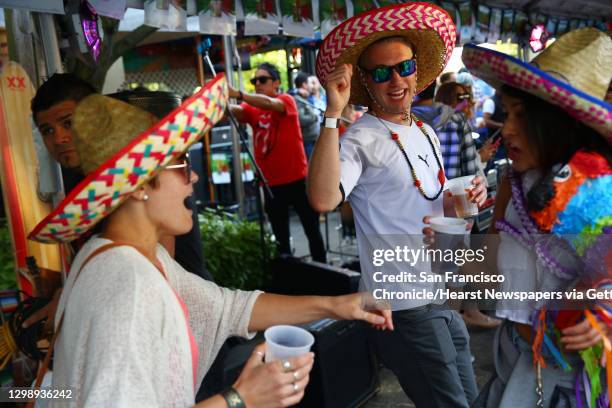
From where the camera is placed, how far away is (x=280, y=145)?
4.86m

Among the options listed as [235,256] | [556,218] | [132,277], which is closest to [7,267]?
[235,256]

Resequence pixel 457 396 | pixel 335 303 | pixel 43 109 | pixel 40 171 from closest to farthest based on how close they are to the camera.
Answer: pixel 335 303 → pixel 457 396 → pixel 43 109 → pixel 40 171

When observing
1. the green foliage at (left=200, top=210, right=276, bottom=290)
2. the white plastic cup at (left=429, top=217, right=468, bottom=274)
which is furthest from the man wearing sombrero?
the green foliage at (left=200, top=210, right=276, bottom=290)

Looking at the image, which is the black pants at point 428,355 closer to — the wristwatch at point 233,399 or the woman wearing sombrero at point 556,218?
the woman wearing sombrero at point 556,218

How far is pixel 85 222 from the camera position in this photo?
116cm

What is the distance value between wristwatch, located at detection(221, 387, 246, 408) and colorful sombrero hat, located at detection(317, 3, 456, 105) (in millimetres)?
1458

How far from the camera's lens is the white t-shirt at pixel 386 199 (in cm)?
→ 194

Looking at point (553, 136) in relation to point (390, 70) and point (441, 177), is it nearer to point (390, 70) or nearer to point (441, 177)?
point (441, 177)

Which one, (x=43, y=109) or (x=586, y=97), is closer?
(x=586, y=97)

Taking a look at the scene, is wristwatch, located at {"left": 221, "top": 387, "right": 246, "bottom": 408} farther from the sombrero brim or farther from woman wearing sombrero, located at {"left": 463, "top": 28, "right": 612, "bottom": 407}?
the sombrero brim

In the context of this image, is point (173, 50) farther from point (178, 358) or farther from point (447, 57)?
point (178, 358)

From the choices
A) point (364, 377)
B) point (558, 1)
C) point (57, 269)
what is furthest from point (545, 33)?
point (57, 269)

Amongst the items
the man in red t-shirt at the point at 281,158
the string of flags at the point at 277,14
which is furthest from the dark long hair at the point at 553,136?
the man in red t-shirt at the point at 281,158

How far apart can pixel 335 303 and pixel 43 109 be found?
1.50 m
